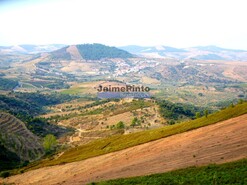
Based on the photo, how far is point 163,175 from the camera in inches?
938

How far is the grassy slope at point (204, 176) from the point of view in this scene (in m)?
19.1

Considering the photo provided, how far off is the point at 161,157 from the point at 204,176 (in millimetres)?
10370

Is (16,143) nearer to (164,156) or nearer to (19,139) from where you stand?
(19,139)

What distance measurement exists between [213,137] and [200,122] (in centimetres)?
710

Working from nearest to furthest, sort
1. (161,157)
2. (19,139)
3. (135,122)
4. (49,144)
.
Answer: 1. (161,157)
2. (49,144)
3. (19,139)
4. (135,122)

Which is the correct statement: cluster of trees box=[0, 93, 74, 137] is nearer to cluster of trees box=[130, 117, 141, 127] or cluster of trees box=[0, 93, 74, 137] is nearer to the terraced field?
the terraced field

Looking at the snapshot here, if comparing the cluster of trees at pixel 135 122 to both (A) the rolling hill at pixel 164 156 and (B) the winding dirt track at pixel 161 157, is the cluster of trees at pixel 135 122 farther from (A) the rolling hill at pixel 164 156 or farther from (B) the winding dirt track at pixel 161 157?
(B) the winding dirt track at pixel 161 157

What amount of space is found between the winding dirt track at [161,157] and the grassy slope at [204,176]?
2680 millimetres

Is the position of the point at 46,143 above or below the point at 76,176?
below

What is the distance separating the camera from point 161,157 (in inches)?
1222

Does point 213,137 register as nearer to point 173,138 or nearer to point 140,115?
point 173,138

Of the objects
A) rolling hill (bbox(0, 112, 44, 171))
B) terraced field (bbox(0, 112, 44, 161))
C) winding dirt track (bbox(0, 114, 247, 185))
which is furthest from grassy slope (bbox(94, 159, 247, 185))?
terraced field (bbox(0, 112, 44, 161))

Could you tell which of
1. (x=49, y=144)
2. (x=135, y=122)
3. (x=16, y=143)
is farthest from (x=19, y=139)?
(x=135, y=122)

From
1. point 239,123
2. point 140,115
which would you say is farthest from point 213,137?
point 140,115
